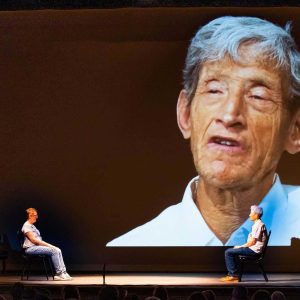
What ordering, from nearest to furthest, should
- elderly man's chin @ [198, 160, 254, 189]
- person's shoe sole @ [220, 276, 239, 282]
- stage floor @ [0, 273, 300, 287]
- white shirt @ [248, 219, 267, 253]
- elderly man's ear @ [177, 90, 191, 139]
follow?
stage floor @ [0, 273, 300, 287]
white shirt @ [248, 219, 267, 253]
person's shoe sole @ [220, 276, 239, 282]
elderly man's chin @ [198, 160, 254, 189]
elderly man's ear @ [177, 90, 191, 139]

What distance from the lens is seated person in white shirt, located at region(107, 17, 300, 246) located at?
847 cm

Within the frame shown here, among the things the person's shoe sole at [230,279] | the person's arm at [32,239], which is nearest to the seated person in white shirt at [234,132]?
the person's shoe sole at [230,279]

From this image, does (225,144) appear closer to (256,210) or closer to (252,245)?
(256,210)

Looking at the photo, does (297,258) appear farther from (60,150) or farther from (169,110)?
(60,150)

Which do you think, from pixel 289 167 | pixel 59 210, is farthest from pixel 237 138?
pixel 59 210

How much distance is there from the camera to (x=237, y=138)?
27.8 ft

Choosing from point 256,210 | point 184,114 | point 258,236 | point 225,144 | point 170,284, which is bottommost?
point 170,284

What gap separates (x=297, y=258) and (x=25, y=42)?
3533mm

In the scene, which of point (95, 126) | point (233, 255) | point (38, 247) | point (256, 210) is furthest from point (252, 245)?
point (95, 126)

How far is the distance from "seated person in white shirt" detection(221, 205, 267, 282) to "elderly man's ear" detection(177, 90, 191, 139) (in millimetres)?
1180

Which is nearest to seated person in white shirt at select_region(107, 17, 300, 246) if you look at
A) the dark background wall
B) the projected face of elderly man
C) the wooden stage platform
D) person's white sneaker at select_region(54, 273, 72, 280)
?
the projected face of elderly man

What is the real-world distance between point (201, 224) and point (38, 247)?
167cm

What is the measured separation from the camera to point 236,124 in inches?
333

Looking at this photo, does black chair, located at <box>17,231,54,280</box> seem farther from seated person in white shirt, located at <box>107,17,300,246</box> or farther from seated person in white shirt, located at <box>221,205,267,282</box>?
seated person in white shirt, located at <box>221,205,267,282</box>
